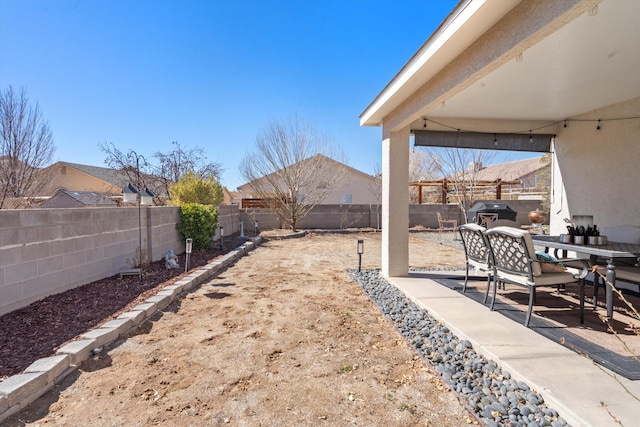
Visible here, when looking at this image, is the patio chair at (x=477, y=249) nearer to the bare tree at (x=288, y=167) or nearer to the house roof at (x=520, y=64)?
the house roof at (x=520, y=64)

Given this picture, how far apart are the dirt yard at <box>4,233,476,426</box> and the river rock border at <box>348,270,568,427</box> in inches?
4.4

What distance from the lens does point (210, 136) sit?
1501 centimetres

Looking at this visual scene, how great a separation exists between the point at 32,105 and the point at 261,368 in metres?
12.8

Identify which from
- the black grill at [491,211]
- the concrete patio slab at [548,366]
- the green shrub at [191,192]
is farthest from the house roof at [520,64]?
the green shrub at [191,192]

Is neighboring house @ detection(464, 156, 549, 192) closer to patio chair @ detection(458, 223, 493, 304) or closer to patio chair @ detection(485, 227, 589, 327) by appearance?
patio chair @ detection(458, 223, 493, 304)

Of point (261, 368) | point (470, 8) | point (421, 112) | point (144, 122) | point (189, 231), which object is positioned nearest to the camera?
point (470, 8)

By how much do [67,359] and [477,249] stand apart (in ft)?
14.5

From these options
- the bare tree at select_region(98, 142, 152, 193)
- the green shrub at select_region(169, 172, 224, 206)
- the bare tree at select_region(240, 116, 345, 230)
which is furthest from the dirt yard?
the bare tree at select_region(98, 142, 152, 193)

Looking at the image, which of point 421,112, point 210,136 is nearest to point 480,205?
point 421,112

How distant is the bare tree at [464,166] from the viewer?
481 inches

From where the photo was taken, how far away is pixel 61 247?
4.17 metres

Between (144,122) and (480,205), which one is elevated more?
(144,122)

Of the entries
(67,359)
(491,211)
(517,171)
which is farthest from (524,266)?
(517,171)

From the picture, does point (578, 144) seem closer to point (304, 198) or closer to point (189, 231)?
point (189, 231)
